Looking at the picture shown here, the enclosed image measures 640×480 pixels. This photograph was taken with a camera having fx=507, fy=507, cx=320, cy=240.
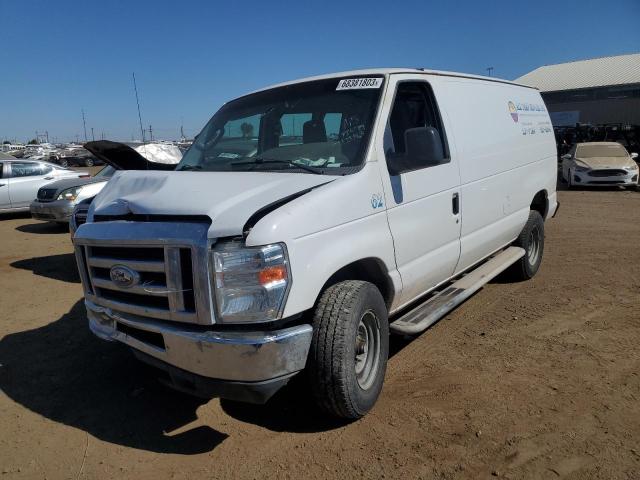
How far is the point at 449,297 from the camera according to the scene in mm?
4184

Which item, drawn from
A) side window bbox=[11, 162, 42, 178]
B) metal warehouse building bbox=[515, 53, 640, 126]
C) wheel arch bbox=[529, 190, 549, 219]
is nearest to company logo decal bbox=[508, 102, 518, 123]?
wheel arch bbox=[529, 190, 549, 219]

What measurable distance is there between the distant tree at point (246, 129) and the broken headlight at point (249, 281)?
70.2 inches

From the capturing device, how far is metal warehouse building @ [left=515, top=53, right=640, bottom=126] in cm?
4372

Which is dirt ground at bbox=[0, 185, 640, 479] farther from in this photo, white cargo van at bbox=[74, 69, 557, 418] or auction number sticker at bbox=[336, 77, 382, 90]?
auction number sticker at bbox=[336, 77, 382, 90]

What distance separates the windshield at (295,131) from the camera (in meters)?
3.47

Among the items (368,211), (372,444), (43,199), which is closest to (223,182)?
(368,211)

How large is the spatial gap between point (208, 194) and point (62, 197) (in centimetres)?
882

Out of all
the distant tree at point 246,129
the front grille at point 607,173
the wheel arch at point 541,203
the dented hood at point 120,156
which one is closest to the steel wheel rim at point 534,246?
the wheel arch at point 541,203

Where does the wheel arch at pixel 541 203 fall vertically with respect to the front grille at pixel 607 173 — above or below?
above

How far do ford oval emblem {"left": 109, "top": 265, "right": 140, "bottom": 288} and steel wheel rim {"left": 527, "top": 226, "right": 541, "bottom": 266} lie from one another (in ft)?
15.6

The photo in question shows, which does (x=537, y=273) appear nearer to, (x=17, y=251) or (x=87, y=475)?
(x=87, y=475)

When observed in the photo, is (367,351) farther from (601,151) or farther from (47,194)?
(601,151)

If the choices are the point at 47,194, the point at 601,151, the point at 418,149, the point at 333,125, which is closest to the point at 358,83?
the point at 333,125

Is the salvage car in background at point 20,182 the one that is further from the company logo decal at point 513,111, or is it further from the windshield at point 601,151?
the windshield at point 601,151
